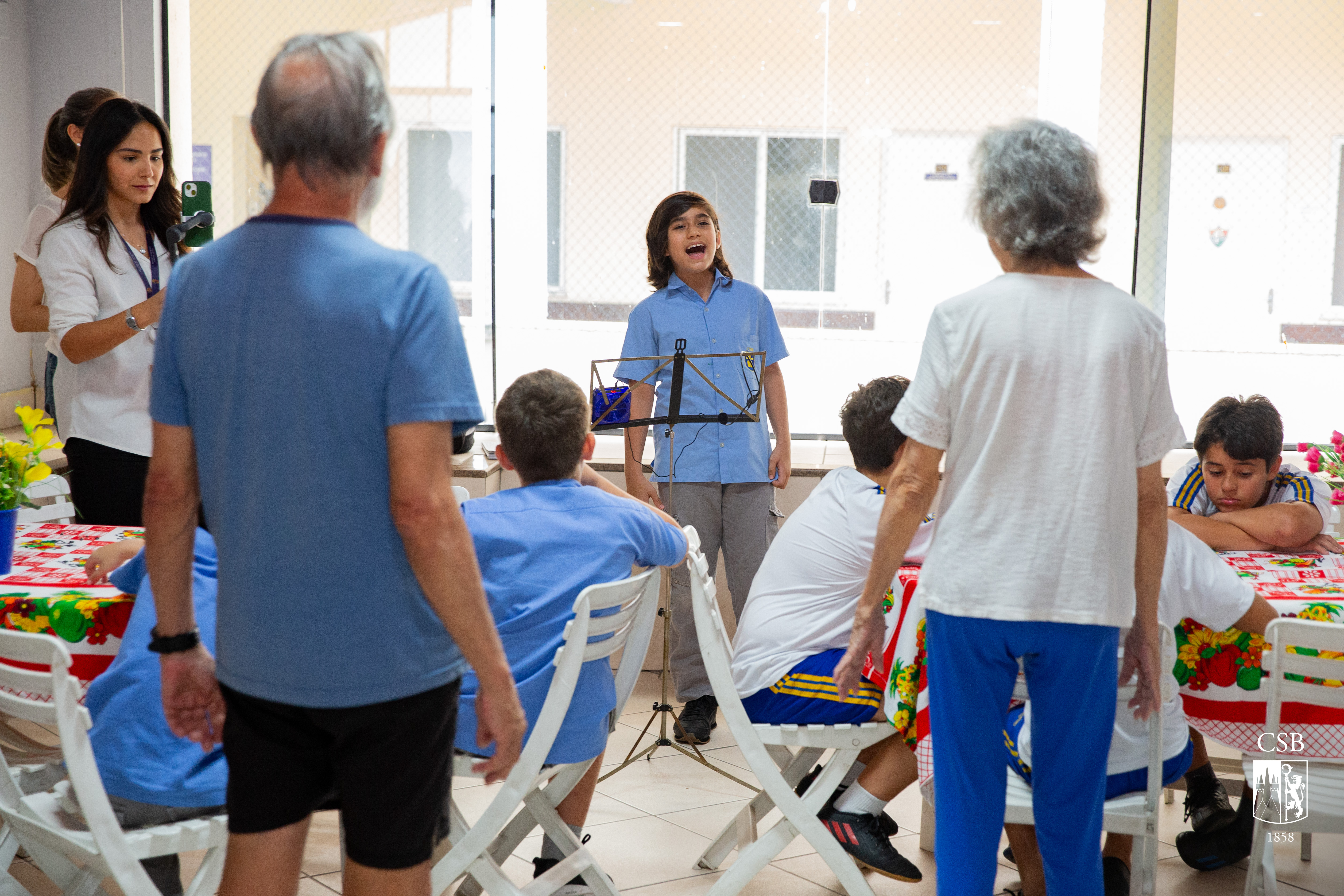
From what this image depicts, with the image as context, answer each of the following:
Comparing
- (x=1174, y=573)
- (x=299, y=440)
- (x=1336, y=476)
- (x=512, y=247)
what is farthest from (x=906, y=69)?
(x=299, y=440)

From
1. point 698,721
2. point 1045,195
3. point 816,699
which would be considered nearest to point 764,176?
point 698,721

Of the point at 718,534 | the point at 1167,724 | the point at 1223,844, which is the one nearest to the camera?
the point at 1167,724

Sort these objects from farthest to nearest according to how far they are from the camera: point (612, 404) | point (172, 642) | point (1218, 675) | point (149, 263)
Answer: point (612, 404) → point (149, 263) → point (1218, 675) → point (172, 642)

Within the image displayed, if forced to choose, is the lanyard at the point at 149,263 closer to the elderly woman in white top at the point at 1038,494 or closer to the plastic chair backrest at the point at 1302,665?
the elderly woman in white top at the point at 1038,494

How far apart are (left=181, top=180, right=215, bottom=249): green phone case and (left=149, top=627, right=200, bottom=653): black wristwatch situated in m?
1.74

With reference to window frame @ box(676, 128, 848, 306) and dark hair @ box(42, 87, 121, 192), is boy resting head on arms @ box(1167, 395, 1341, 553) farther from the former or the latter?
dark hair @ box(42, 87, 121, 192)

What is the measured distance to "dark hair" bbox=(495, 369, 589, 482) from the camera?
2.21 m

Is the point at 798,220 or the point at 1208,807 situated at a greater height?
the point at 798,220

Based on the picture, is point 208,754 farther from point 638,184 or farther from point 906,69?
point 906,69

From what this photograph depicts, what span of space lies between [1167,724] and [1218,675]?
1.01ft

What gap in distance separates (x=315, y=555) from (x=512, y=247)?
11.2 feet

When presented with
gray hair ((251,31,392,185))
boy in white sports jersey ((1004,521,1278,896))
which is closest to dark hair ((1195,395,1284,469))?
boy in white sports jersey ((1004,521,1278,896))

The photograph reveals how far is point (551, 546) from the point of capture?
214cm

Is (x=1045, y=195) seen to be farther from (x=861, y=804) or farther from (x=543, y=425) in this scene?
(x=861, y=804)
